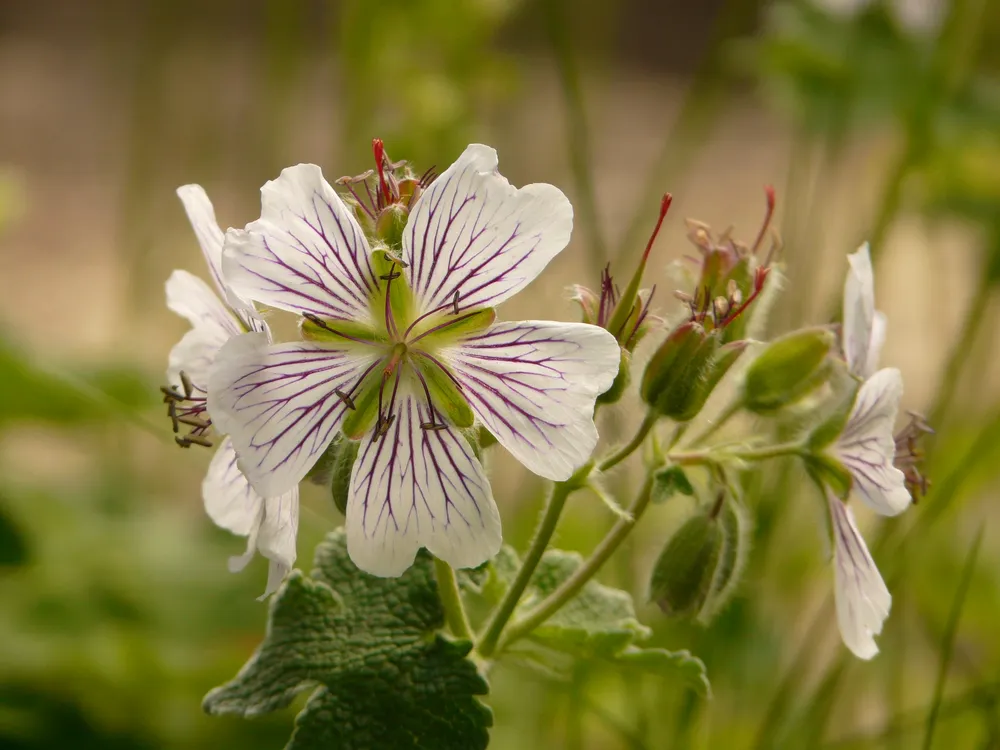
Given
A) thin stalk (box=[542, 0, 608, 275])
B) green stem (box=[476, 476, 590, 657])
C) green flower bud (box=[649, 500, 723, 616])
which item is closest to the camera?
green stem (box=[476, 476, 590, 657])

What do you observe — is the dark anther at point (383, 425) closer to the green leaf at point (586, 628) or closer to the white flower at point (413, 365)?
the white flower at point (413, 365)

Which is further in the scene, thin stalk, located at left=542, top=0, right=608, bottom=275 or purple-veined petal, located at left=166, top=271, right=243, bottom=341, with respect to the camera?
thin stalk, located at left=542, top=0, right=608, bottom=275

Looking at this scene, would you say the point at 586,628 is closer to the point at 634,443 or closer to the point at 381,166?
the point at 634,443

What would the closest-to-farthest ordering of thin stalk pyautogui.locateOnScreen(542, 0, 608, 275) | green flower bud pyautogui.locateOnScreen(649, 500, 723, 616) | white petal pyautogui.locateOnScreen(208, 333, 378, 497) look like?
white petal pyautogui.locateOnScreen(208, 333, 378, 497), green flower bud pyautogui.locateOnScreen(649, 500, 723, 616), thin stalk pyautogui.locateOnScreen(542, 0, 608, 275)

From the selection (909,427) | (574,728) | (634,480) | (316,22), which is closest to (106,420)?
(634,480)

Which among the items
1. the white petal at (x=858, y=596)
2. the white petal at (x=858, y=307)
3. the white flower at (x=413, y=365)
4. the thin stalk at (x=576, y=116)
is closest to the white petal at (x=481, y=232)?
the white flower at (x=413, y=365)

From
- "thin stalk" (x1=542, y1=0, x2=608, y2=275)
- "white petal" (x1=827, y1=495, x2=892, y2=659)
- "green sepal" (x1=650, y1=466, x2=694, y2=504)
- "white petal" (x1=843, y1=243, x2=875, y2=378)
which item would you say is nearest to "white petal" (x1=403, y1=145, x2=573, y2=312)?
"green sepal" (x1=650, y1=466, x2=694, y2=504)

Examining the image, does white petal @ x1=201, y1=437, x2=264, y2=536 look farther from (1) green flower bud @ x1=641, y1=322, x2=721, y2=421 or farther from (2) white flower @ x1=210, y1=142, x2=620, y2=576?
(1) green flower bud @ x1=641, y1=322, x2=721, y2=421

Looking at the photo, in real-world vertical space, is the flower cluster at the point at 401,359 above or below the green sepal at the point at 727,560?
above
